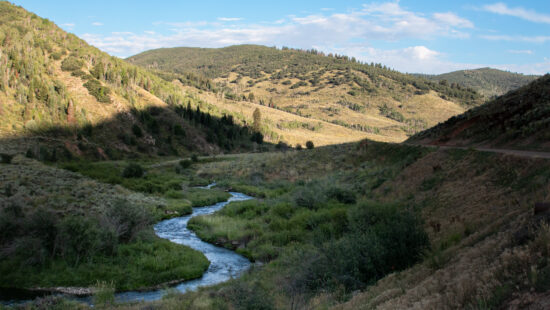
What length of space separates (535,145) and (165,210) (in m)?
29.7

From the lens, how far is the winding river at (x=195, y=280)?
16.3 m

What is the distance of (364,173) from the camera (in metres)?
35.2

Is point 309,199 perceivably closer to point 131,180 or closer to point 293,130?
point 131,180

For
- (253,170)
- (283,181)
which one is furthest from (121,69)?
(283,181)

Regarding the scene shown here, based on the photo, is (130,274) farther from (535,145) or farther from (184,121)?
(184,121)

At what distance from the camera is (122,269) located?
61.9 ft

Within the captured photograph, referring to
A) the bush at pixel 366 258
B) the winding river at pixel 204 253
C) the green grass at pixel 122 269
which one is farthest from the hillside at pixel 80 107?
the bush at pixel 366 258

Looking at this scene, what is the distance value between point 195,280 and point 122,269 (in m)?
3.81

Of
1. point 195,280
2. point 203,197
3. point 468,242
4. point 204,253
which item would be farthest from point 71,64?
point 468,242

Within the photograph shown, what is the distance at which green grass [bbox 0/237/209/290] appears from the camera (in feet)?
56.5

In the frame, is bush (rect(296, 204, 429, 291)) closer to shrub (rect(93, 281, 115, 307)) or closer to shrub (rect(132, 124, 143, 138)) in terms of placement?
shrub (rect(93, 281, 115, 307))

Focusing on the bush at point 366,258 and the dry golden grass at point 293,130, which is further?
the dry golden grass at point 293,130

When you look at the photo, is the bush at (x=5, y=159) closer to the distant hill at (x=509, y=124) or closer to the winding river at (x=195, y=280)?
the winding river at (x=195, y=280)

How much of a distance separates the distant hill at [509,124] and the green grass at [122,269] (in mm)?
18922
